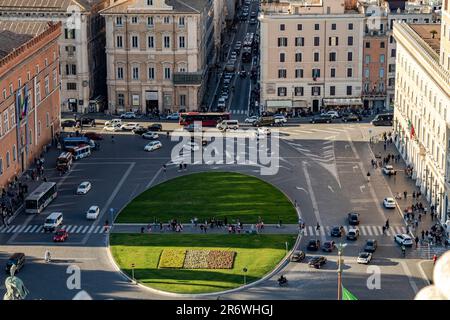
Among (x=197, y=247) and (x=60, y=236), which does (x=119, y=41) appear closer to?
(x=60, y=236)

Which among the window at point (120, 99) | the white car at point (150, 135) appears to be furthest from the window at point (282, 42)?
the white car at point (150, 135)

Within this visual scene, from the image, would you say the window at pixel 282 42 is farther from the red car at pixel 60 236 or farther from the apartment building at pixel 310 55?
the red car at pixel 60 236

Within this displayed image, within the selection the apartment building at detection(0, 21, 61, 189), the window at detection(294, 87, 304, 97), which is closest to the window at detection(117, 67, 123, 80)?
the apartment building at detection(0, 21, 61, 189)

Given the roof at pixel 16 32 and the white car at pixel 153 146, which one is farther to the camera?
the white car at pixel 153 146

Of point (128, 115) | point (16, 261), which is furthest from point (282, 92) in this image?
point (16, 261)

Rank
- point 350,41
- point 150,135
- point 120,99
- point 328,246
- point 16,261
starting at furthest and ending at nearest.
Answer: point 120,99 < point 350,41 < point 150,135 < point 328,246 < point 16,261

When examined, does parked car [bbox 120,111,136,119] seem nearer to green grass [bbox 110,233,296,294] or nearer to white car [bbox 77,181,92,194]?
white car [bbox 77,181,92,194]
